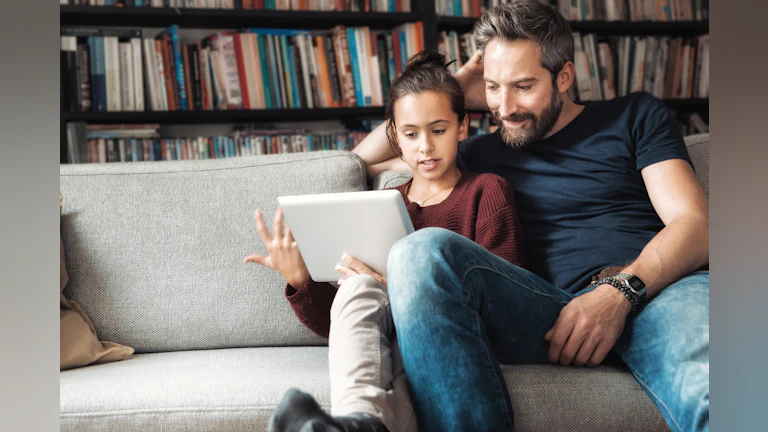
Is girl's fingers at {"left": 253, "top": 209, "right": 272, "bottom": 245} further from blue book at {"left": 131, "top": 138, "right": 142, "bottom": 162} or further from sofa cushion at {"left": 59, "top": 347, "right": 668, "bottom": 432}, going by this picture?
blue book at {"left": 131, "top": 138, "right": 142, "bottom": 162}

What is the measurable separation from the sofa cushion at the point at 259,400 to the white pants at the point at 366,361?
0.48ft

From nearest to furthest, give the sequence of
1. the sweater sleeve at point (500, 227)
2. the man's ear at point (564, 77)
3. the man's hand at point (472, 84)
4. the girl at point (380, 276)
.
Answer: the girl at point (380, 276)
the sweater sleeve at point (500, 227)
the man's ear at point (564, 77)
the man's hand at point (472, 84)

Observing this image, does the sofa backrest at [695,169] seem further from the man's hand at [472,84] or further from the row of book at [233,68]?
the row of book at [233,68]

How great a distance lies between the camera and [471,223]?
141cm

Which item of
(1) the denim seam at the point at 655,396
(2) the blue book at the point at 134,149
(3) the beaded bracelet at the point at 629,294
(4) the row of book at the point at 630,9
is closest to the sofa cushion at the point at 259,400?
(1) the denim seam at the point at 655,396

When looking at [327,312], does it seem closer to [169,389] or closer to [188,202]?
[169,389]

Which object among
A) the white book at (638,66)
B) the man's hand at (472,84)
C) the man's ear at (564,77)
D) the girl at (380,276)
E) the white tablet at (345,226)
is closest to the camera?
the girl at (380,276)

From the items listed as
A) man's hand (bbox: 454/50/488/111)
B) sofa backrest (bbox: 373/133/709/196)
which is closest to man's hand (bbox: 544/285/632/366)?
sofa backrest (bbox: 373/133/709/196)

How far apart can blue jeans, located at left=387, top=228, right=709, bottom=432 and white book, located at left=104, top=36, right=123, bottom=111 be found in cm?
180

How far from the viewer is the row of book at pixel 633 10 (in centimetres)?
294

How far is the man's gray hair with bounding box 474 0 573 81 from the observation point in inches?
59.4

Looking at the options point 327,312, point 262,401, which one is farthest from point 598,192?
point 262,401

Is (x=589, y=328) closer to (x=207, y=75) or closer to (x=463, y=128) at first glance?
(x=463, y=128)

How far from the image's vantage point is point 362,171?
1.66 meters
